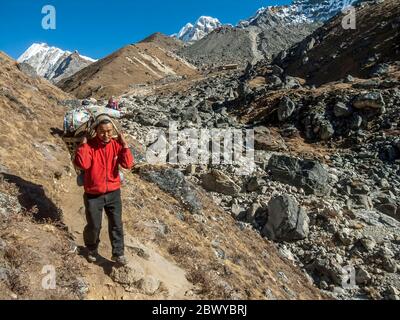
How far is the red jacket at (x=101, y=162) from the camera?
6000 millimetres

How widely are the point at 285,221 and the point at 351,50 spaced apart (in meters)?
34.0

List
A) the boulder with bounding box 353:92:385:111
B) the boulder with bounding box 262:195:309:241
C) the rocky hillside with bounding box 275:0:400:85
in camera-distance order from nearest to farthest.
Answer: the boulder with bounding box 262:195:309:241
the boulder with bounding box 353:92:385:111
the rocky hillside with bounding box 275:0:400:85

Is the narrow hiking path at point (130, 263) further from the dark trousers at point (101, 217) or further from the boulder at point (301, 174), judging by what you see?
the boulder at point (301, 174)

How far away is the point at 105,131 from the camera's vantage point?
6082mm

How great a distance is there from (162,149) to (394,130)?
13198mm

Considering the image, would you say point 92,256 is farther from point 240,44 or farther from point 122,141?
point 240,44

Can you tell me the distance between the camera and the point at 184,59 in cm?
12781

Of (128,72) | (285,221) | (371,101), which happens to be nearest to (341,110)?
(371,101)

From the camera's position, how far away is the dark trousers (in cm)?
611

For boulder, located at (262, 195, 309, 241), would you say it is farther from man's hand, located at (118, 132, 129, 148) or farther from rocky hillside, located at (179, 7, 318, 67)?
rocky hillside, located at (179, 7, 318, 67)

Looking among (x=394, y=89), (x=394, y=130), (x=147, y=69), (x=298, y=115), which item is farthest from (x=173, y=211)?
(x=147, y=69)

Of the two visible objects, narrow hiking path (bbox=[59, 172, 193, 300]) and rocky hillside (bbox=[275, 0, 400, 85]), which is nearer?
narrow hiking path (bbox=[59, 172, 193, 300])

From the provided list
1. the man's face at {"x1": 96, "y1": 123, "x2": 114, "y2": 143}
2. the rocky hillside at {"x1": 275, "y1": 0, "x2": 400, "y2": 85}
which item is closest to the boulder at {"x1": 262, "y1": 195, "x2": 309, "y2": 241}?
the man's face at {"x1": 96, "y1": 123, "x2": 114, "y2": 143}
